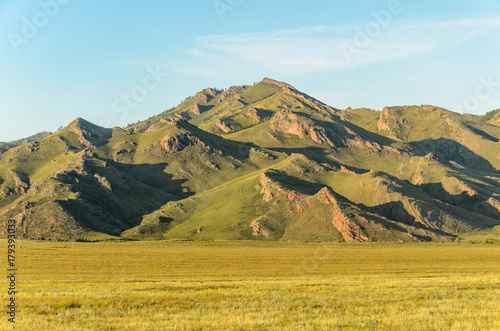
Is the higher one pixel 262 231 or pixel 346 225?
pixel 346 225

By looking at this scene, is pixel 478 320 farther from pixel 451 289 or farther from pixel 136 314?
pixel 136 314

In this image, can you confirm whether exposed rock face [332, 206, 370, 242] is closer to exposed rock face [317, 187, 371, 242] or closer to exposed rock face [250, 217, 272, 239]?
exposed rock face [317, 187, 371, 242]

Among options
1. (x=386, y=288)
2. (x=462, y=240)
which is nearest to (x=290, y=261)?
(x=386, y=288)

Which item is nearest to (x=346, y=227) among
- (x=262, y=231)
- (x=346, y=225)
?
(x=346, y=225)

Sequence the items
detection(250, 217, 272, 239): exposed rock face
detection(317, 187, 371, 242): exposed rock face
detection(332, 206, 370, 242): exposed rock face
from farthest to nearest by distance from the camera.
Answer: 1. detection(250, 217, 272, 239): exposed rock face
2. detection(317, 187, 371, 242): exposed rock face
3. detection(332, 206, 370, 242): exposed rock face

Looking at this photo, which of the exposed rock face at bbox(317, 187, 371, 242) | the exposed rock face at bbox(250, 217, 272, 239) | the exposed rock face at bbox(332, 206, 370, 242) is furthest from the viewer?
the exposed rock face at bbox(250, 217, 272, 239)

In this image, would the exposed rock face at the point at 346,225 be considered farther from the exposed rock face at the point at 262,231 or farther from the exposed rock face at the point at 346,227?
the exposed rock face at the point at 262,231

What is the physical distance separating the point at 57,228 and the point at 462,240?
18055 centimetres

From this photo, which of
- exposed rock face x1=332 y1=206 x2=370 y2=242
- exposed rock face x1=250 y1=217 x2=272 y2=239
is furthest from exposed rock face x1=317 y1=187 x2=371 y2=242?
exposed rock face x1=250 y1=217 x2=272 y2=239

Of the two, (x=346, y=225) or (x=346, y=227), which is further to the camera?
(x=346, y=225)

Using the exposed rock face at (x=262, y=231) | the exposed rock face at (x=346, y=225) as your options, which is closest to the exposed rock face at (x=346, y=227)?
the exposed rock face at (x=346, y=225)

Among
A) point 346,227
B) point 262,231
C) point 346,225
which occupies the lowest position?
point 262,231

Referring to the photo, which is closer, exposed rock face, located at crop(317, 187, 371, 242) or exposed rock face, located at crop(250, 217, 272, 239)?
exposed rock face, located at crop(317, 187, 371, 242)

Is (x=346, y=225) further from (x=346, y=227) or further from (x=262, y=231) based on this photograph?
(x=262, y=231)
